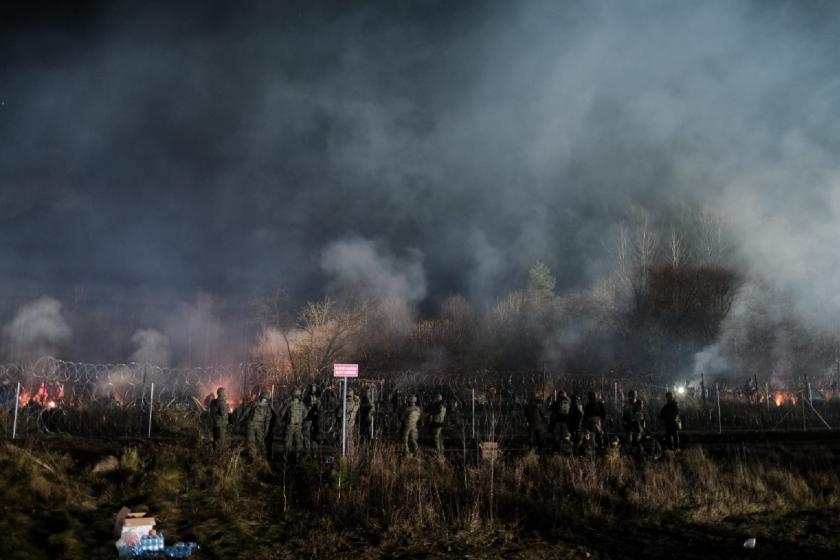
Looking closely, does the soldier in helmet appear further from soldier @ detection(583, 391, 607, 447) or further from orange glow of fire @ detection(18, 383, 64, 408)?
orange glow of fire @ detection(18, 383, 64, 408)

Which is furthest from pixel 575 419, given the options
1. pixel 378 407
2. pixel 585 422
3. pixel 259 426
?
pixel 378 407

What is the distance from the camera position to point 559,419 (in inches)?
661

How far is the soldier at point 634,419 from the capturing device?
53.0 feet

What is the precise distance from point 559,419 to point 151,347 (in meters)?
45.8

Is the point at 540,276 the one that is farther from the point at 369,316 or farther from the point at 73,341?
the point at 73,341

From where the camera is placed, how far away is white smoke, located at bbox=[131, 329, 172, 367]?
165 feet

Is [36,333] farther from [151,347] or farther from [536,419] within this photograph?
[536,419]

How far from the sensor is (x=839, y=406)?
2772 centimetres

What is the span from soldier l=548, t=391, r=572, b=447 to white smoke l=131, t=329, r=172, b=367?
131 ft

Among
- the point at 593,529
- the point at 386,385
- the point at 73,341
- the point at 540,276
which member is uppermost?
the point at 540,276

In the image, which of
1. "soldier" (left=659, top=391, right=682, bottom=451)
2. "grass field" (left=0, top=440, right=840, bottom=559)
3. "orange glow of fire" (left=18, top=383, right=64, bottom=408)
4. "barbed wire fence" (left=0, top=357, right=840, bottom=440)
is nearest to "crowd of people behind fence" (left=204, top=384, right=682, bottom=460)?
"soldier" (left=659, top=391, right=682, bottom=451)

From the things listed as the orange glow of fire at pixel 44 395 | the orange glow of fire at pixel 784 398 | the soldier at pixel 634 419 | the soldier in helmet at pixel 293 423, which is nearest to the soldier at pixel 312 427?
the soldier in helmet at pixel 293 423

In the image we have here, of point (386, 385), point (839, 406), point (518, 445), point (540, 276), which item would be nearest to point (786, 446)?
point (518, 445)

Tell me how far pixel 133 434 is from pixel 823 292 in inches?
1823
